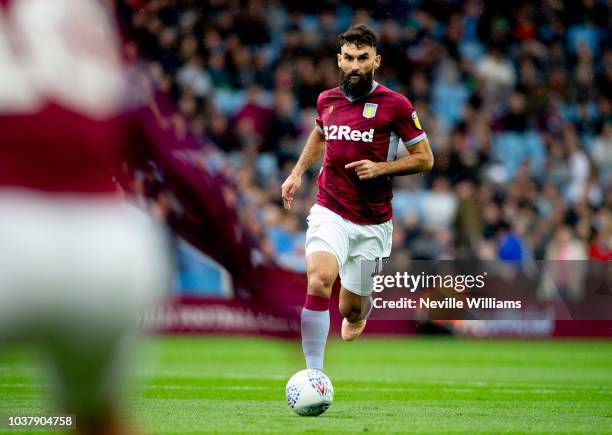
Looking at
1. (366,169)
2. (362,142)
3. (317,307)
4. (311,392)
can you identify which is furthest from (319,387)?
(362,142)

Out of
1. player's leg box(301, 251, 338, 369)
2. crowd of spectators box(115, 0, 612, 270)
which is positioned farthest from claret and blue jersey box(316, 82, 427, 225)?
crowd of spectators box(115, 0, 612, 270)

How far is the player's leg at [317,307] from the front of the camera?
7.58 m

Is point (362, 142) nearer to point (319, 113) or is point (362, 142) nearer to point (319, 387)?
point (319, 113)

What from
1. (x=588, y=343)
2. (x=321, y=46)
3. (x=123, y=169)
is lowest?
(x=588, y=343)

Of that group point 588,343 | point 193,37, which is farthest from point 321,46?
point 588,343

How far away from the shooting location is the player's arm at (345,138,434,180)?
8086 mm

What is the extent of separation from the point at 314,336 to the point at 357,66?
2158mm

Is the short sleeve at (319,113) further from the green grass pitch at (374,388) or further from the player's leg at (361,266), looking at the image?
the green grass pitch at (374,388)

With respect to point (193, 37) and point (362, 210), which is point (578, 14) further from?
point (362, 210)

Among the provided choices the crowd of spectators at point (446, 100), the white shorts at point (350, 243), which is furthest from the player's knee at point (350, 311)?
the crowd of spectators at point (446, 100)

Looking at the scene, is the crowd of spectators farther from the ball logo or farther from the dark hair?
the ball logo

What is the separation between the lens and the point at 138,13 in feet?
67.8

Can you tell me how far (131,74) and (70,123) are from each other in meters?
0.19

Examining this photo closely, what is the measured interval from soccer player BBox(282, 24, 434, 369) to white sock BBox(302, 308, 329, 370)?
1.70 feet
